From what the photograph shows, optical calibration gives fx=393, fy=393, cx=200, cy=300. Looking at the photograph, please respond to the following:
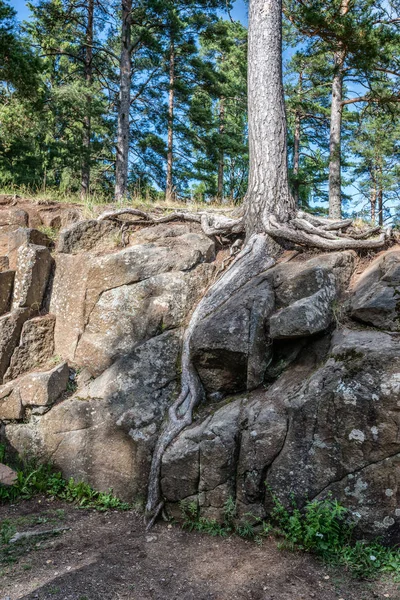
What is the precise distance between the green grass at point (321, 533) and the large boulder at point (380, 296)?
6.07 ft

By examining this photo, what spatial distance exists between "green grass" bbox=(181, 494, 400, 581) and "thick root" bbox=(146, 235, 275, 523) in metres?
0.67

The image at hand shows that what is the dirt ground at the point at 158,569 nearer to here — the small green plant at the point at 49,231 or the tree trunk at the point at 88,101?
the small green plant at the point at 49,231

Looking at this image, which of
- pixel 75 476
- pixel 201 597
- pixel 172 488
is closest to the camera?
pixel 201 597

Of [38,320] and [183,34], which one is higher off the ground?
[183,34]

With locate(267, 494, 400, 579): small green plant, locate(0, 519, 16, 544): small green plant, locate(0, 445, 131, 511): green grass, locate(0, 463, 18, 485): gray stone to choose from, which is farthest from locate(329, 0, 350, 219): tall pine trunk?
locate(0, 519, 16, 544): small green plant

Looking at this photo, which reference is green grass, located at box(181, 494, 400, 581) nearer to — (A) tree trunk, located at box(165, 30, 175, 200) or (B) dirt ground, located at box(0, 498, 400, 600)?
(B) dirt ground, located at box(0, 498, 400, 600)

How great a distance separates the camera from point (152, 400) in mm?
4832

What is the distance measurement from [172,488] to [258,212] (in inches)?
157

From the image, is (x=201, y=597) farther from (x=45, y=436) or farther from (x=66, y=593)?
(x=45, y=436)

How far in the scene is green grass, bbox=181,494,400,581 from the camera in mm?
3162

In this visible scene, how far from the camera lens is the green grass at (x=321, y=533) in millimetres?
3162

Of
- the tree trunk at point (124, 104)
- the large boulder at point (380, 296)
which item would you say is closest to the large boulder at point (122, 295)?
the large boulder at point (380, 296)

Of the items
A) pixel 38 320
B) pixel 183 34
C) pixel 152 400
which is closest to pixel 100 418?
pixel 152 400

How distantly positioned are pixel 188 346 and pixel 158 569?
2.33 m
